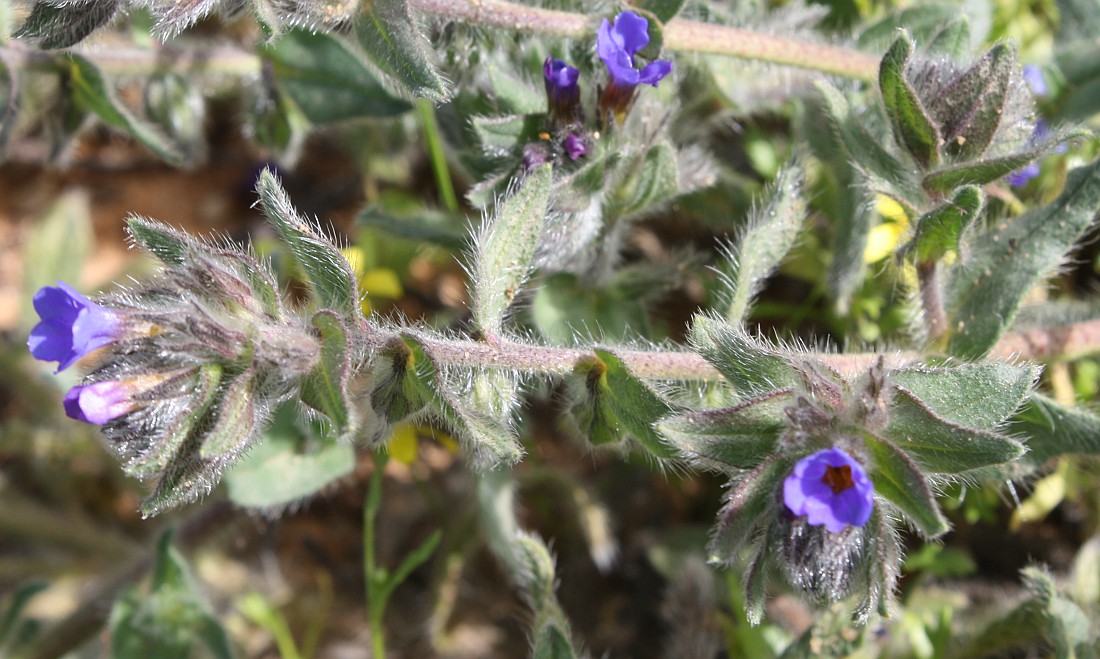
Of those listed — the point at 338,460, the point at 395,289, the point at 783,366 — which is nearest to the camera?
the point at 783,366

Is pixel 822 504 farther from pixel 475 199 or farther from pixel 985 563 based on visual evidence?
pixel 985 563

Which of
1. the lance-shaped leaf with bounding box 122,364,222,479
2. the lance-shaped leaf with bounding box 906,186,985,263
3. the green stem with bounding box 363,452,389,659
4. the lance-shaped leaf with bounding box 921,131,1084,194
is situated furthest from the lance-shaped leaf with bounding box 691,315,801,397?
the green stem with bounding box 363,452,389,659

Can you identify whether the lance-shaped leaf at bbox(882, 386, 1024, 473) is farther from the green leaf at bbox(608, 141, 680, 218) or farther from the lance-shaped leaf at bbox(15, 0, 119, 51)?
the lance-shaped leaf at bbox(15, 0, 119, 51)

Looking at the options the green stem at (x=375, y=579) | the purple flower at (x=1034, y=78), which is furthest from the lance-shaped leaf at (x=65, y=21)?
the purple flower at (x=1034, y=78)

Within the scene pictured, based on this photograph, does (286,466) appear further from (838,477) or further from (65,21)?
(838,477)

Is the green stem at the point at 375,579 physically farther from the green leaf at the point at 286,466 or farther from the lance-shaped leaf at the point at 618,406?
the lance-shaped leaf at the point at 618,406

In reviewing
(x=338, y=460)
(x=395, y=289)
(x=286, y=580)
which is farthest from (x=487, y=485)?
(x=286, y=580)

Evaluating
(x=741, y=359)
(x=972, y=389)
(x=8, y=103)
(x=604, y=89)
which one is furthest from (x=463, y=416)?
(x=8, y=103)
